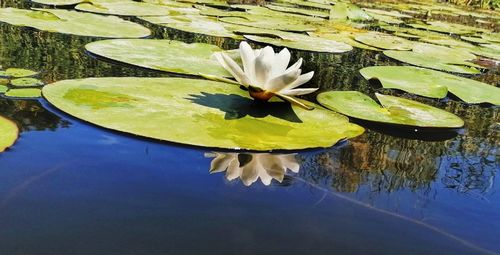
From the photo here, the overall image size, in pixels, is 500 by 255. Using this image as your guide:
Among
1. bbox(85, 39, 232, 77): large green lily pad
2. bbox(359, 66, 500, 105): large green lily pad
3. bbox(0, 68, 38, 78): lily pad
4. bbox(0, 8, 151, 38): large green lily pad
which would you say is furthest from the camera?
bbox(0, 8, 151, 38): large green lily pad

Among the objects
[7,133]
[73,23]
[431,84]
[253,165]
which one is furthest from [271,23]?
[7,133]

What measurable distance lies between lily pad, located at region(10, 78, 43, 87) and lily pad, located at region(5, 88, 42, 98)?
0.29 feet

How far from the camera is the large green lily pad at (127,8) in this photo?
14.7 ft

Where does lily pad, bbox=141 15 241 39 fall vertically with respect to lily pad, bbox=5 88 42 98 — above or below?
above

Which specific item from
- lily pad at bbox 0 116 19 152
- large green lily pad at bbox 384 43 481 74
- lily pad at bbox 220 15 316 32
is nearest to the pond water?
lily pad at bbox 0 116 19 152

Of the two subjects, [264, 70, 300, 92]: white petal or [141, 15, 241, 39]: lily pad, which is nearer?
[264, 70, 300, 92]: white petal

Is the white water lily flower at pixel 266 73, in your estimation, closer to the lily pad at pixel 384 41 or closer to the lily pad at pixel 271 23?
the lily pad at pixel 384 41

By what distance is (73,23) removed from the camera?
359 cm

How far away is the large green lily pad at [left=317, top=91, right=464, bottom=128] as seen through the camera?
2.22 meters

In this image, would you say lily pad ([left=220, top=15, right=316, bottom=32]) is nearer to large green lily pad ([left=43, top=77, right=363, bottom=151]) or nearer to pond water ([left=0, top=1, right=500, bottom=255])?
large green lily pad ([left=43, top=77, right=363, bottom=151])

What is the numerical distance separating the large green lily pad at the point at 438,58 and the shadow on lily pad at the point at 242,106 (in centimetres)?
204

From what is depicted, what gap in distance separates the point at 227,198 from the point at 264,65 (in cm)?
75

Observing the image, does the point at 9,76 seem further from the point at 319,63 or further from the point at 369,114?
the point at 319,63

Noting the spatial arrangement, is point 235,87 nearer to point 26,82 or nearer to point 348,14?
point 26,82
